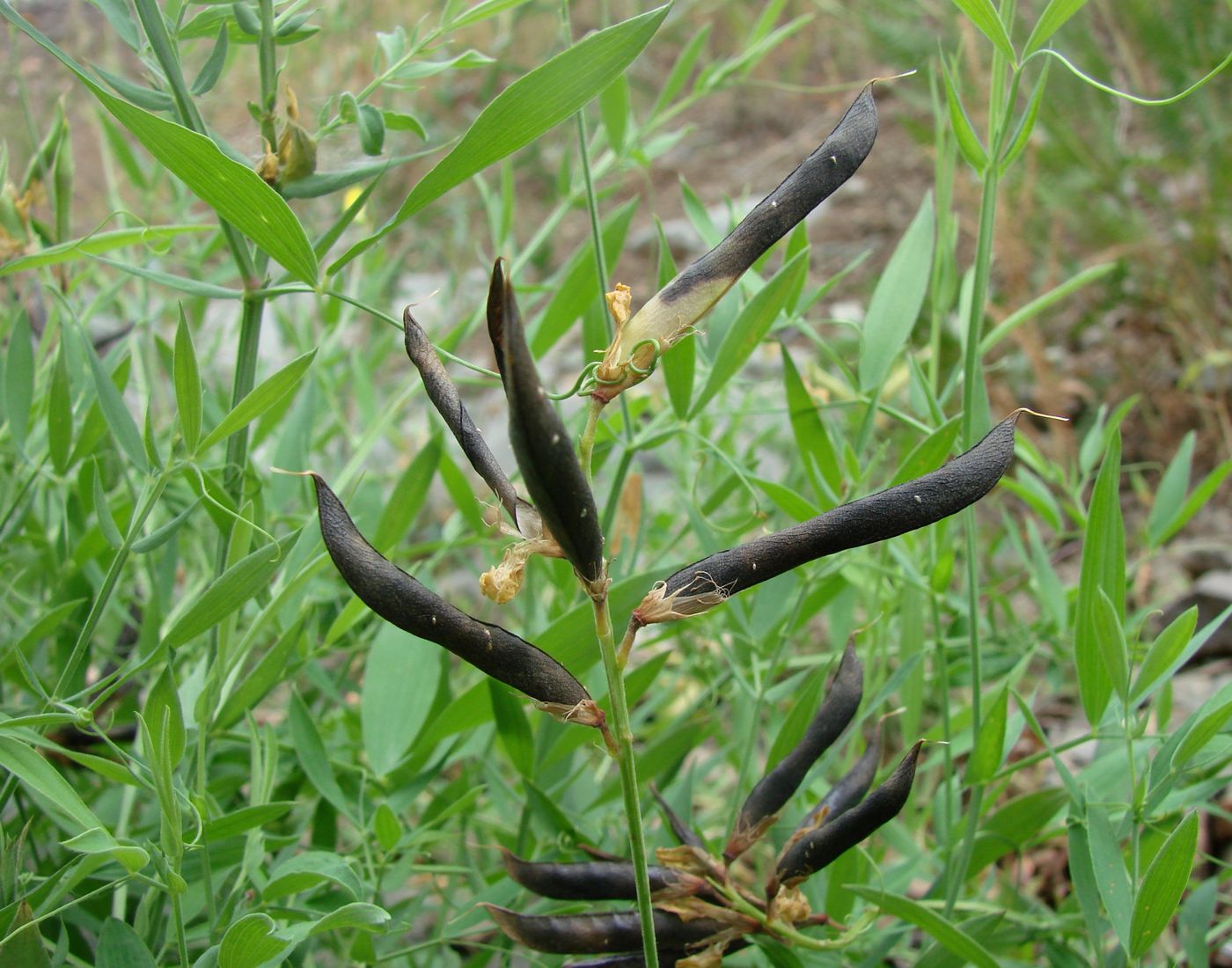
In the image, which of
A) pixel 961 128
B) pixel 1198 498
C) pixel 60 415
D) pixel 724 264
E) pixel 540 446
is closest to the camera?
pixel 540 446

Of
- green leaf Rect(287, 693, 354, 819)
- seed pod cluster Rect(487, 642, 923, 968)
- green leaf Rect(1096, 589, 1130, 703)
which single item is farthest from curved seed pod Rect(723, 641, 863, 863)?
green leaf Rect(287, 693, 354, 819)

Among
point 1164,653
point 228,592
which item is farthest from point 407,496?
point 1164,653

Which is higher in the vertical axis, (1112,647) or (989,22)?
(989,22)

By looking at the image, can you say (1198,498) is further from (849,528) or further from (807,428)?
(849,528)

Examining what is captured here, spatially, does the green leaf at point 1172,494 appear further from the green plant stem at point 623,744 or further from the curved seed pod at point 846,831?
the green plant stem at point 623,744

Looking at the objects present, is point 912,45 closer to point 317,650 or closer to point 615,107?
point 615,107

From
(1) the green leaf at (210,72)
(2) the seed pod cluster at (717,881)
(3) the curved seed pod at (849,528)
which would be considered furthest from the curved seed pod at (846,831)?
(1) the green leaf at (210,72)
